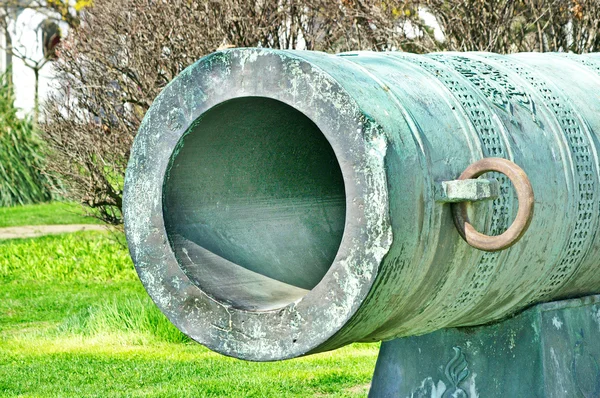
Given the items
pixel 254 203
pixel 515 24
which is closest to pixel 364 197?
pixel 254 203

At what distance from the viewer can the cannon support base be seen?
3543 millimetres

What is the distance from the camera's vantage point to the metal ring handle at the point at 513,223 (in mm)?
2838

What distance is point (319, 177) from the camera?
379 centimetres

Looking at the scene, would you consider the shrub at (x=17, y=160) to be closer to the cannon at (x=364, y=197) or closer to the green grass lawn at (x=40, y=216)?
the green grass lawn at (x=40, y=216)

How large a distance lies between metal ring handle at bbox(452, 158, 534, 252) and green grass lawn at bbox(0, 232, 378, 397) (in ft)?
10.1

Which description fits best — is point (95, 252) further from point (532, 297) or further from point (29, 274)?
point (532, 297)

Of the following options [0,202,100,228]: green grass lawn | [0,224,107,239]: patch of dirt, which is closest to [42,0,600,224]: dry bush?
[0,224,107,239]: patch of dirt

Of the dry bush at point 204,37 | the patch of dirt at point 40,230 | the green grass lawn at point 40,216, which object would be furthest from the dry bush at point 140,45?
the green grass lawn at point 40,216

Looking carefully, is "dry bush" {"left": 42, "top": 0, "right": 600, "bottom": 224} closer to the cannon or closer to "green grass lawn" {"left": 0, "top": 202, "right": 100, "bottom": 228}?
"green grass lawn" {"left": 0, "top": 202, "right": 100, "bottom": 228}

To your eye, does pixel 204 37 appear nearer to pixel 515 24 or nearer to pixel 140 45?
pixel 140 45

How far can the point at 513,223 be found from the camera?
9.38 feet

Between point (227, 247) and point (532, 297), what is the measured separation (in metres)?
0.98

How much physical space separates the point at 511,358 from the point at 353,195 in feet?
3.77

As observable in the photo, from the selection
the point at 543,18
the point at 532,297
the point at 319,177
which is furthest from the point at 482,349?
the point at 543,18
